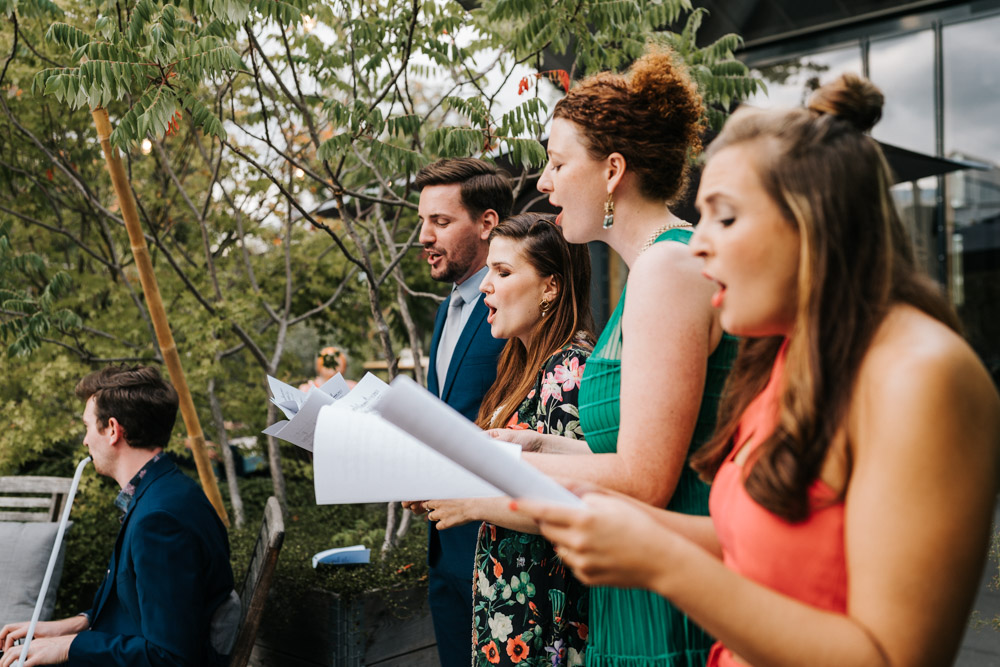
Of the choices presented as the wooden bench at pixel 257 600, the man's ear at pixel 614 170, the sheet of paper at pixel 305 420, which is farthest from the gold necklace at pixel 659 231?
the wooden bench at pixel 257 600

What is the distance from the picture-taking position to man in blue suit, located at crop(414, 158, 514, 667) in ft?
9.45

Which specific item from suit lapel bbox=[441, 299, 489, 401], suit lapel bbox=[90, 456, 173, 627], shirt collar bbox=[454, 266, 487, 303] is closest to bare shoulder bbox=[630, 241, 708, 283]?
suit lapel bbox=[441, 299, 489, 401]

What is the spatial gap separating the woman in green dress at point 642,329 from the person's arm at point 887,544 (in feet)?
1.62

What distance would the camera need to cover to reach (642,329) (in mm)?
1462

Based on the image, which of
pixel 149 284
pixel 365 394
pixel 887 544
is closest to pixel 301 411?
pixel 365 394

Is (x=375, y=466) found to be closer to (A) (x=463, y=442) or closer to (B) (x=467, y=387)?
(A) (x=463, y=442)

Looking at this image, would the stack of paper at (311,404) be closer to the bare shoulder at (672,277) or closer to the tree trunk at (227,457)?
the bare shoulder at (672,277)

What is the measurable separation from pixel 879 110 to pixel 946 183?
11.0 m

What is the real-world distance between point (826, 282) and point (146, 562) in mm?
2365

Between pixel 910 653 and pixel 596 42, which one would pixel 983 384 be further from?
pixel 596 42

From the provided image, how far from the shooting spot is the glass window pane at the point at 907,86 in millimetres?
10547

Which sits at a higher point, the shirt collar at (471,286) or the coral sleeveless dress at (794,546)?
the shirt collar at (471,286)

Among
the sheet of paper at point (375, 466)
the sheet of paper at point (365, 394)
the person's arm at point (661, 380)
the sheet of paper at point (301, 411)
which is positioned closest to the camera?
the sheet of paper at point (375, 466)

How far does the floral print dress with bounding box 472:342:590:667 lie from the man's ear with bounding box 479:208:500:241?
1182 mm
